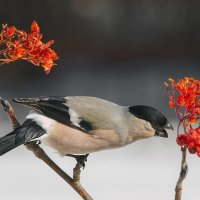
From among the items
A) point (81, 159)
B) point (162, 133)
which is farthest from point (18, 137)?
point (162, 133)

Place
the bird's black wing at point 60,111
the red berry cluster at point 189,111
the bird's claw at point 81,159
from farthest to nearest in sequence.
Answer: the bird's black wing at point 60,111 → the bird's claw at point 81,159 → the red berry cluster at point 189,111

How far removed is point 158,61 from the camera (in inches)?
170

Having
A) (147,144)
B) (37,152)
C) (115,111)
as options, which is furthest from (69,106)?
(147,144)

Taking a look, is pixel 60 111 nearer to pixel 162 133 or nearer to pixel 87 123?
pixel 87 123

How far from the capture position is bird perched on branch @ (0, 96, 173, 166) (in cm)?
101

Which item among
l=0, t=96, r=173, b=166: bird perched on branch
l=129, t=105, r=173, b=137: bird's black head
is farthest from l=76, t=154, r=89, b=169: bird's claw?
l=129, t=105, r=173, b=137: bird's black head

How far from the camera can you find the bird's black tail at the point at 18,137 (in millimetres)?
902

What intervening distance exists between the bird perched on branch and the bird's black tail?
0.12 feet

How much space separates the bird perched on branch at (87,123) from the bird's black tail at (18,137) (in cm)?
4

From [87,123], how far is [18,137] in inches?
6.9

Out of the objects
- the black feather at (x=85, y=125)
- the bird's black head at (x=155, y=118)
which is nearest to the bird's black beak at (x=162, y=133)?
the bird's black head at (x=155, y=118)

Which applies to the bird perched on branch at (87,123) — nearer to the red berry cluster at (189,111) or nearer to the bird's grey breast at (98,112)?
the bird's grey breast at (98,112)

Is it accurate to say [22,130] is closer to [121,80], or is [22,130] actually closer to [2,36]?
[2,36]

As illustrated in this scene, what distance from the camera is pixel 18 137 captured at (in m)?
0.91
